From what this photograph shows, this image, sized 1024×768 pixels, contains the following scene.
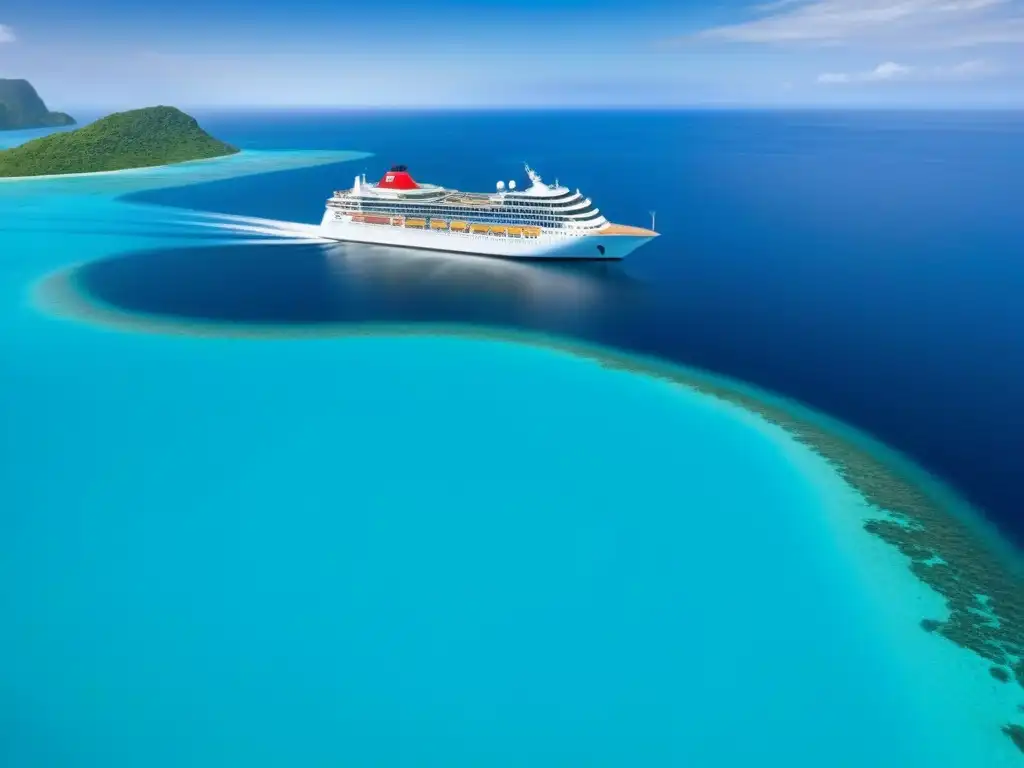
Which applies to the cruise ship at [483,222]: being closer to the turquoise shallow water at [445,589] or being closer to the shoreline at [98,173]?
the turquoise shallow water at [445,589]

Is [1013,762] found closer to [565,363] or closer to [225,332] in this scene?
[565,363]

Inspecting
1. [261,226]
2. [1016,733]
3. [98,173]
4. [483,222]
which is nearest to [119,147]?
[98,173]

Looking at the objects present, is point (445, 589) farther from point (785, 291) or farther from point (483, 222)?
point (483, 222)

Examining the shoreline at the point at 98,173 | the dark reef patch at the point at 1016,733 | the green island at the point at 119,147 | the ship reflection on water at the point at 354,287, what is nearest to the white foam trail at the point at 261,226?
the ship reflection on water at the point at 354,287

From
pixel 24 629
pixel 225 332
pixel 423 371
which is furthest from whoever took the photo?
pixel 225 332

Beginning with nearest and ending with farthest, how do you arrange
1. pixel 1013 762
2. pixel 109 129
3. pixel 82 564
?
pixel 1013 762 → pixel 82 564 → pixel 109 129

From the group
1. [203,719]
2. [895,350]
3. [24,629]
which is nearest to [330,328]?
[24,629]

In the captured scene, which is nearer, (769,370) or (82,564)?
(82,564)
